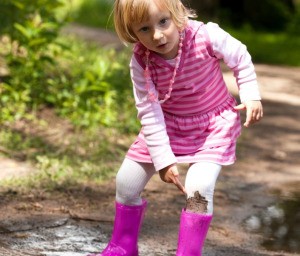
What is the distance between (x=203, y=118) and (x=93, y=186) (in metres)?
1.50

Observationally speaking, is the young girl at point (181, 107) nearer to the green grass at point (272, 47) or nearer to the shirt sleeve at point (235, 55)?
the shirt sleeve at point (235, 55)

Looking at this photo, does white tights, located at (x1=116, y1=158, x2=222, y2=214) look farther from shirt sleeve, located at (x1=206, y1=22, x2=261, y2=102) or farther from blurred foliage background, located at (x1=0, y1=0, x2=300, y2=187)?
blurred foliage background, located at (x1=0, y1=0, x2=300, y2=187)

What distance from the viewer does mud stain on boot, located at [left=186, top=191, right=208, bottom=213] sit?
3.14m

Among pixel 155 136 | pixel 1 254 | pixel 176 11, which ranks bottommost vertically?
pixel 1 254

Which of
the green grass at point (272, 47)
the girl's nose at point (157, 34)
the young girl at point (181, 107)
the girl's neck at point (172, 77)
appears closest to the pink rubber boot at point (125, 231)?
the young girl at point (181, 107)

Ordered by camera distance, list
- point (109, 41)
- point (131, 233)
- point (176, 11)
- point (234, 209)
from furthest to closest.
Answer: point (109, 41)
point (234, 209)
point (131, 233)
point (176, 11)

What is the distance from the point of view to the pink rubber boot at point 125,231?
132 inches

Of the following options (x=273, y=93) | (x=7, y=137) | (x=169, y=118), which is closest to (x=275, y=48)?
(x=273, y=93)

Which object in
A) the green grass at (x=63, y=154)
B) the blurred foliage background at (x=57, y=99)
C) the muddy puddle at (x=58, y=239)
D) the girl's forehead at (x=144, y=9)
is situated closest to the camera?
the girl's forehead at (x=144, y=9)

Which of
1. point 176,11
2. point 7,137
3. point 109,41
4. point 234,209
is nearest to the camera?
point 176,11

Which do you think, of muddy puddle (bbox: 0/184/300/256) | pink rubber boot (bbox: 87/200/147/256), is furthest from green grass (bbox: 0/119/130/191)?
pink rubber boot (bbox: 87/200/147/256)

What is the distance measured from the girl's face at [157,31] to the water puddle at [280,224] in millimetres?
1248

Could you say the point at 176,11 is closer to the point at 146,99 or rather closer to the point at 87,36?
the point at 146,99

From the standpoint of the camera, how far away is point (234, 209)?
4.52 m
